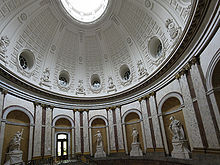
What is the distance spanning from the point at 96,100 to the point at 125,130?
5047mm

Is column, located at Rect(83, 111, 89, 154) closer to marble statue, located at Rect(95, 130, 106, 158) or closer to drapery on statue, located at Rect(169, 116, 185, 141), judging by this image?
marble statue, located at Rect(95, 130, 106, 158)

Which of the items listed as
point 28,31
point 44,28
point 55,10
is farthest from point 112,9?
point 28,31

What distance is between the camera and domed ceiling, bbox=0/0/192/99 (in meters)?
13.2

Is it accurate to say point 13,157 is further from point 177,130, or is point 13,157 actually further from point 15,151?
point 177,130

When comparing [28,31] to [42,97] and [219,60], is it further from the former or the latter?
[219,60]

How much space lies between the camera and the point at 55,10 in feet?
53.0

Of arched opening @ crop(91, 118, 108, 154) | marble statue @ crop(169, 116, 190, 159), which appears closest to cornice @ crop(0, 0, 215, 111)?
arched opening @ crop(91, 118, 108, 154)

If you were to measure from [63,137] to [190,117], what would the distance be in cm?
1296

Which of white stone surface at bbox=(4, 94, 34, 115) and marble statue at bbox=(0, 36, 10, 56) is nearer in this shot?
white stone surface at bbox=(4, 94, 34, 115)

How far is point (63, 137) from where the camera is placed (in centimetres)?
1702

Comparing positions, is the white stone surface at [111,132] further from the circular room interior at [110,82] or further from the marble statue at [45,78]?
the marble statue at [45,78]

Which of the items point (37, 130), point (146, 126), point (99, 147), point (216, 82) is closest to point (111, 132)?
point (99, 147)

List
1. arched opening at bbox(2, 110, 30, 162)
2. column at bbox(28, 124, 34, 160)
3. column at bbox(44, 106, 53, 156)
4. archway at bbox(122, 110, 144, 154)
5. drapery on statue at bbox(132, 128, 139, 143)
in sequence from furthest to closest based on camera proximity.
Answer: archway at bbox(122, 110, 144, 154)
drapery on statue at bbox(132, 128, 139, 143)
column at bbox(44, 106, 53, 156)
column at bbox(28, 124, 34, 160)
arched opening at bbox(2, 110, 30, 162)

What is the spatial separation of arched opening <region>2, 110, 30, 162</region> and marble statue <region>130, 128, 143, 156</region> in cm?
974
